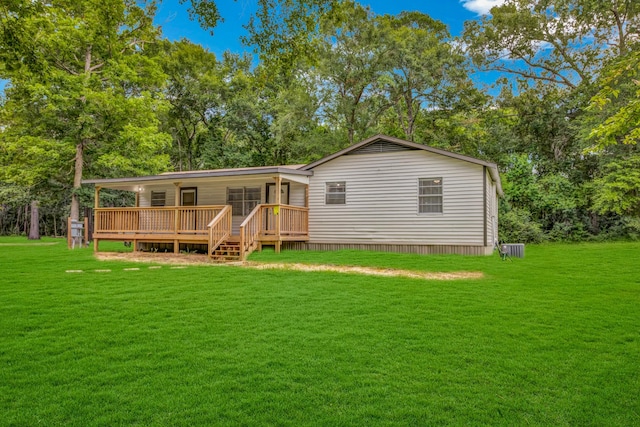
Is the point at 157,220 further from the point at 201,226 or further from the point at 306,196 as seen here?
Result: the point at 306,196

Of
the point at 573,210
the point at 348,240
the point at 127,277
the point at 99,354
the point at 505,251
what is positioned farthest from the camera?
the point at 573,210

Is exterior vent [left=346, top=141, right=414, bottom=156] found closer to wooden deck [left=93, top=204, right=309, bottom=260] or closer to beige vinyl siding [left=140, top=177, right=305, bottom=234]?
beige vinyl siding [left=140, top=177, right=305, bottom=234]

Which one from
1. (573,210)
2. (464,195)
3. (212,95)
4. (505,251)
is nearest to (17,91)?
(212,95)

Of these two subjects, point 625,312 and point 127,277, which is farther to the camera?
point 127,277

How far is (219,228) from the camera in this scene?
12922 mm

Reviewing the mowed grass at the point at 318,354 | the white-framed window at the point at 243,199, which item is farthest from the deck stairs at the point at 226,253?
the mowed grass at the point at 318,354

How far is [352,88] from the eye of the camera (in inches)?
993

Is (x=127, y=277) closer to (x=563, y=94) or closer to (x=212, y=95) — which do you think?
(x=212, y=95)

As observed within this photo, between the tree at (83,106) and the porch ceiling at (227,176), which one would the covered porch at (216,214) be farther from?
the tree at (83,106)

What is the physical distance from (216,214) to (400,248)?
20.7 ft

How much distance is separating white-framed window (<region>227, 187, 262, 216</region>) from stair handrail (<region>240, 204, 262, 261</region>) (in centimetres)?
274

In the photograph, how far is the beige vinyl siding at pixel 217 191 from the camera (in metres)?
15.8

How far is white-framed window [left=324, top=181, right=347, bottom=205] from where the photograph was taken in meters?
14.9

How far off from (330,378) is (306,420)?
66 centimetres
